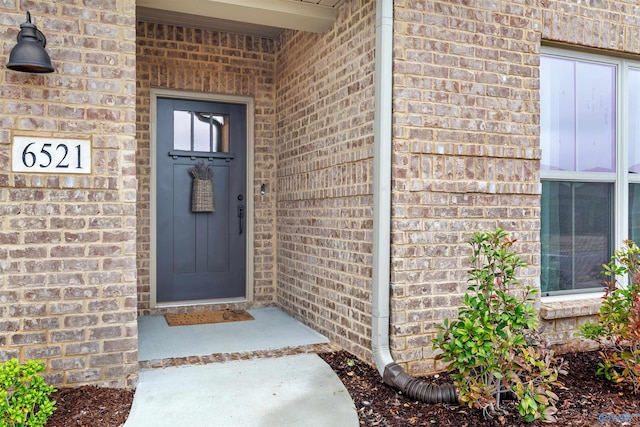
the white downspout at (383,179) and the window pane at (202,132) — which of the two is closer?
the white downspout at (383,179)

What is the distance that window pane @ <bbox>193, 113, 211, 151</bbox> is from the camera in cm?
551

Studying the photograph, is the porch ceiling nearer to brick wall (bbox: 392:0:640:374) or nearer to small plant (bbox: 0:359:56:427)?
brick wall (bbox: 392:0:640:374)

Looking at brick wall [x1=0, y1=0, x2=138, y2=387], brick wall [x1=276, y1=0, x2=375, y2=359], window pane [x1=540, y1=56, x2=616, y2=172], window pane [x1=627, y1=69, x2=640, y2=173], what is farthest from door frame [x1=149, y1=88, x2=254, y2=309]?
window pane [x1=627, y1=69, x2=640, y2=173]

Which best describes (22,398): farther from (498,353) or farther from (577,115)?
(577,115)

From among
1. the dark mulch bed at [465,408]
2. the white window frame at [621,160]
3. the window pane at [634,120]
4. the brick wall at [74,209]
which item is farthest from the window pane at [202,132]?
the window pane at [634,120]

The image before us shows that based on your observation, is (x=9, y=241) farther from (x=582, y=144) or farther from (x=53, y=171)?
(x=582, y=144)

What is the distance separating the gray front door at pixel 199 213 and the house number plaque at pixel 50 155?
2119 mm

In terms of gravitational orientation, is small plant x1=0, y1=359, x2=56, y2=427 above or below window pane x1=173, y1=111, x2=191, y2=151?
below

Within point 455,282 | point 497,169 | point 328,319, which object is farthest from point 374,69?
point 328,319

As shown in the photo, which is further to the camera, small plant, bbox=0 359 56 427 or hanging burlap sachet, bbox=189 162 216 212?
hanging burlap sachet, bbox=189 162 216 212

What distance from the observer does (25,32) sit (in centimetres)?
297

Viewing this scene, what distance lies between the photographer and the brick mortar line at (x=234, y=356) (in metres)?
3.73

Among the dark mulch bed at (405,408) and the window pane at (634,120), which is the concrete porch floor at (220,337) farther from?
the window pane at (634,120)

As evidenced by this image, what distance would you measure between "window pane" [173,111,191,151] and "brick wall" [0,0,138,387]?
6.95 feet
